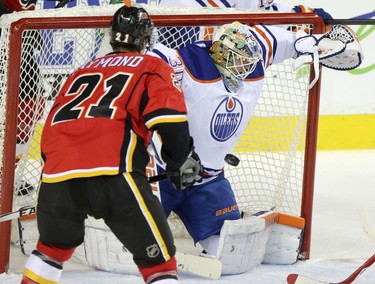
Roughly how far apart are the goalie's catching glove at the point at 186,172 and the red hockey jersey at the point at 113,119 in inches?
3.5

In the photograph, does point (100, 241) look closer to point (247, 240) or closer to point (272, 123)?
point (247, 240)

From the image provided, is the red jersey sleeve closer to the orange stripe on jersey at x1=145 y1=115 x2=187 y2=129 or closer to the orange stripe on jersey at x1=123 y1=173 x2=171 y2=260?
the orange stripe on jersey at x1=145 y1=115 x2=187 y2=129

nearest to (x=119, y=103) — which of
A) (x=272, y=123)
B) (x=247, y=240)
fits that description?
(x=247, y=240)

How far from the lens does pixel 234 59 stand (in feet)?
9.70

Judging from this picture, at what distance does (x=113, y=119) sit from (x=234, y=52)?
2.43 feet

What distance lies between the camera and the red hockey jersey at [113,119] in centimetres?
230

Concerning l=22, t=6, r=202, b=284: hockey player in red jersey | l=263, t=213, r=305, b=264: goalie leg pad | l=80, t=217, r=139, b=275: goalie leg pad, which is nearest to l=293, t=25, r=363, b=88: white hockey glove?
l=263, t=213, r=305, b=264: goalie leg pad

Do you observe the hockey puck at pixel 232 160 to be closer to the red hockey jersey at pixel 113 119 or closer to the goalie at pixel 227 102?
the goalie at pixel 227 102

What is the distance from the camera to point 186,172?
2432mm

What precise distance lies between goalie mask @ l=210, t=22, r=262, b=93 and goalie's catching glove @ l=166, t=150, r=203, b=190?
59 cm

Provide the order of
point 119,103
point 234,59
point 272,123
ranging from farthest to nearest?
point 272,123, point 234,59, point 119,103

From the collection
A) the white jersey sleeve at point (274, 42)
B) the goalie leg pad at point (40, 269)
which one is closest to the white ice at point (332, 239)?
the goalie leg pad at point (40, 269)

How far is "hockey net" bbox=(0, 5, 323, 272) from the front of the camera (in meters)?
3.03

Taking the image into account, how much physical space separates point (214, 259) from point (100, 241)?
1.15 feet
